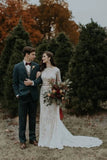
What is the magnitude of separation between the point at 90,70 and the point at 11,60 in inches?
114

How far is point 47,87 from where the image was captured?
530cm

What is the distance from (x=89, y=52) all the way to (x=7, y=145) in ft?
14.9

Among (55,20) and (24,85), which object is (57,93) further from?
(55,20)

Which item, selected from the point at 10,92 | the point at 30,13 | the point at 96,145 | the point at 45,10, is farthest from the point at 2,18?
the point at 96,145

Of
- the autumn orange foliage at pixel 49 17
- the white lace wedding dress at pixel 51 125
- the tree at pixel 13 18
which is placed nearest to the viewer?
the white lace wedding dress at pixel 51 125

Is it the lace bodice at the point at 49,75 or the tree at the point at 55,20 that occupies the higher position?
the tree at the point at 55,20

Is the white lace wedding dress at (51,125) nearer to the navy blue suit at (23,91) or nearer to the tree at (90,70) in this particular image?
the navy blue suit at (23,91)

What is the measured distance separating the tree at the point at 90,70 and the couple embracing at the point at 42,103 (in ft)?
8.95

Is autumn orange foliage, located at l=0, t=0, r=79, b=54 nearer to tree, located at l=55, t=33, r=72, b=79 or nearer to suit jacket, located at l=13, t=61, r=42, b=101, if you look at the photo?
tree, located at l=55, t=33, r=72, b=79

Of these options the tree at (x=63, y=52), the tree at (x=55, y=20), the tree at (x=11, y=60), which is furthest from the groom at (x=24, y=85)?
the tree at (x=55, y=20)

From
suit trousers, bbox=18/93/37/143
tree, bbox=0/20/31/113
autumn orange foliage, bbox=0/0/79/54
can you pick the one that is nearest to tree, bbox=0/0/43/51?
autumn orange foliage, bbox=0/0/79/54

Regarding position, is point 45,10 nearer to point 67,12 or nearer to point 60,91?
point 67,12

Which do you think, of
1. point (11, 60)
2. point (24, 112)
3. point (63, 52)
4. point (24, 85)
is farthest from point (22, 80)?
point (63, 52)

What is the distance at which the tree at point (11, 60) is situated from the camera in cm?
783
